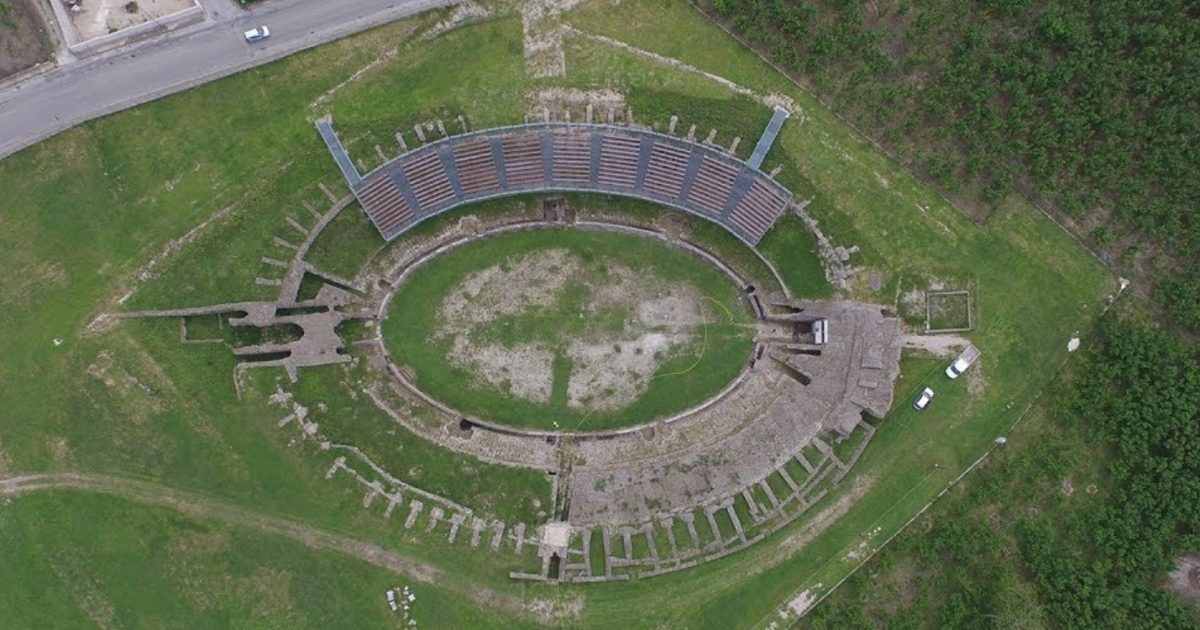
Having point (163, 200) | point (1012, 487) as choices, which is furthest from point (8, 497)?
point (1012, 487)

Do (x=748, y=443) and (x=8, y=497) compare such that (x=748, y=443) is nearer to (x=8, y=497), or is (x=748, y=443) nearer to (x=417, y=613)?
(x=417, y=613)

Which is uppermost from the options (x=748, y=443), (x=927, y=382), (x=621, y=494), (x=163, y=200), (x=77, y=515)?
(x=163, y=200)

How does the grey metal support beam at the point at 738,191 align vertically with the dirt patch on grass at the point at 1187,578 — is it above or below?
above

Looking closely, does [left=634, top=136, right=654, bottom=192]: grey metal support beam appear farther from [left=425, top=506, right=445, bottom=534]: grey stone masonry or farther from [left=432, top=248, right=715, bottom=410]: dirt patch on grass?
[left=425, top=506, right=445, bottom=534]: grey stone masonry

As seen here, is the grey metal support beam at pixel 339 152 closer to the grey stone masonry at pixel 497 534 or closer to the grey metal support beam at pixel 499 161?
the grey metal support beam at pixel 499 161

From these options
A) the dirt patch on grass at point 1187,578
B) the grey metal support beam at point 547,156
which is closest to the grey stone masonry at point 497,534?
the grey metal support beam at point 547,156

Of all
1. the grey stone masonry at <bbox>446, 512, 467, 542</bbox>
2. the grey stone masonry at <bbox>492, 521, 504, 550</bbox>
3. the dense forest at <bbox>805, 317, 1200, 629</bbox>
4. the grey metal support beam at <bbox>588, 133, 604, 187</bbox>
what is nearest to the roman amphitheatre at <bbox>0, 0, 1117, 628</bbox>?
the grey stone masonry at <bbox>492, 521, 504, 550</bbox>
